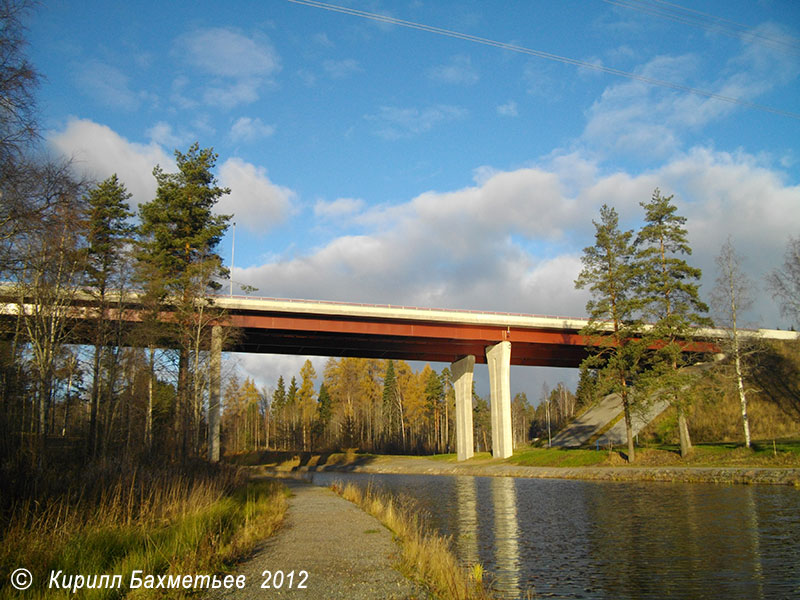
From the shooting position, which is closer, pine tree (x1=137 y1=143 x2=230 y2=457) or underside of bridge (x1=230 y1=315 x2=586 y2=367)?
pine tree (x1=137 y1=143 x2=230 y2=457)

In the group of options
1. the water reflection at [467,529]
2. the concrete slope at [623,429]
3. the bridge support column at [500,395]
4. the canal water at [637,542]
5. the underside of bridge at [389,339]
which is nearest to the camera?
the canal water at [637,542]

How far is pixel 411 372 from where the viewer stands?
410 feet

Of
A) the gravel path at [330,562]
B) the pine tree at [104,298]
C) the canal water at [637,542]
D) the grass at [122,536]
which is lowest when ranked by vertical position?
the canal water at [637,542]

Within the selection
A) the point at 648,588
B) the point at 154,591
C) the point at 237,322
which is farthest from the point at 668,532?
the point at 237,322

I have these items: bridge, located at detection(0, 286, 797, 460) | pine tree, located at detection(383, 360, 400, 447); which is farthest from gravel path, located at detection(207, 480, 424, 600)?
pine tree, located at detection(383, 360, 400, 447)

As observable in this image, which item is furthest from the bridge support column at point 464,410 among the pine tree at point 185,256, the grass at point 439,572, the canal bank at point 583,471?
the grass at point 439,572

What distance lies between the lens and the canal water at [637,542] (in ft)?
37.1

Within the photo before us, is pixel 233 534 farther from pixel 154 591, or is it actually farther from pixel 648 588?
pixel 648 588

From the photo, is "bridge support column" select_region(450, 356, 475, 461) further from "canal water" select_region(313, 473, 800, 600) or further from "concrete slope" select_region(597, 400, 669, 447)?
"canal water" select_region(313, 473, 800, 600)

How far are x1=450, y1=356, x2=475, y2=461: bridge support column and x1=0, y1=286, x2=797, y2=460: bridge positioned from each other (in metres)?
0.13

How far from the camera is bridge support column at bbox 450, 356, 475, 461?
6938 cm

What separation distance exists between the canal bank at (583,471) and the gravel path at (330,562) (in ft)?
72.6

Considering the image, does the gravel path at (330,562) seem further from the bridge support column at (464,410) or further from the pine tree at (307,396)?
the pine tree at (307,396)

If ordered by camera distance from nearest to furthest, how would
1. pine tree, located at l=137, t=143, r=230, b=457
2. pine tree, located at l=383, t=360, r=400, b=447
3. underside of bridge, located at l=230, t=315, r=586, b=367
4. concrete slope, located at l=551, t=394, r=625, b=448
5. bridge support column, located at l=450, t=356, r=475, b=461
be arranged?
pine tree, located at l=137, t=143, r=230, b=457
underside of bridge, located at l=230, t=315, r=586, b=367
concrete slope, located at l=551, t=394, r=625, b=448
bridge support column, located at l=450, t=356, r=475, b=461
pine tree, located at l=383, t=360, r=400, b=447
